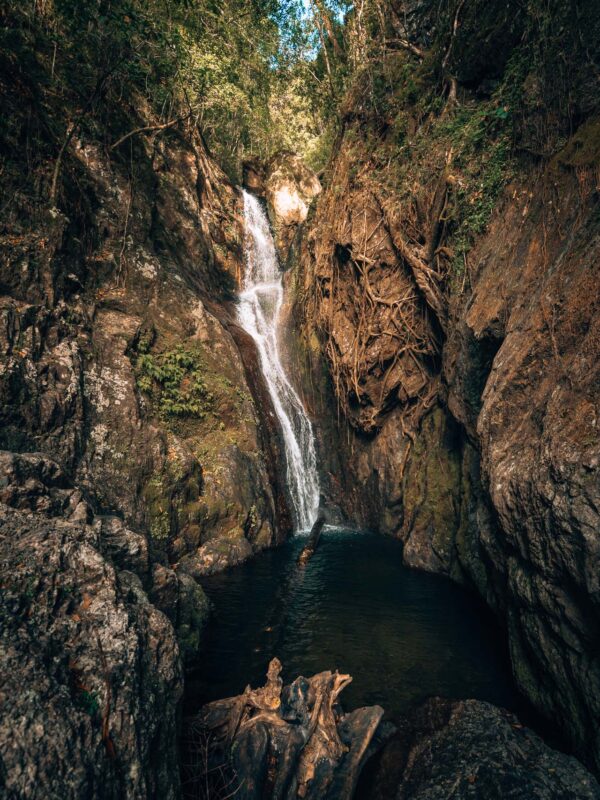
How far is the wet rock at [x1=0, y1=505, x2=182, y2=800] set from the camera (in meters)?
1.99

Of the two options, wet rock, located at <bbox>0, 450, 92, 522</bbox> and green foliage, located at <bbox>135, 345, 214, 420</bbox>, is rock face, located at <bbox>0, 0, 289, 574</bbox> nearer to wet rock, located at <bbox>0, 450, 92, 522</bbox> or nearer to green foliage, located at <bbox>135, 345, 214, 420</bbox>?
green foliage, located at <bbox>135, 345, 214, 420</bbox>

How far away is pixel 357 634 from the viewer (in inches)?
252

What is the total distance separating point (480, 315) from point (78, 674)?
7607 mm

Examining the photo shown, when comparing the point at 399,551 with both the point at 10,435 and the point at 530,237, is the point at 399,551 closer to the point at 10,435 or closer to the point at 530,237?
the point at 530,237

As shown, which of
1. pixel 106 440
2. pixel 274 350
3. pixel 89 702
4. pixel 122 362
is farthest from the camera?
pixel 274 350

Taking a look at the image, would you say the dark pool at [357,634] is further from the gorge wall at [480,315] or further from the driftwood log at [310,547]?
the gorge wall at [480,315]

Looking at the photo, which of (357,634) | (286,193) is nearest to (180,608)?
(357,634)

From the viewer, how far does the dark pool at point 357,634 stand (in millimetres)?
5078

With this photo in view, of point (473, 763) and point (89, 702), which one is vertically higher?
point (89, 702)

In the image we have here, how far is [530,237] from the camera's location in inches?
250

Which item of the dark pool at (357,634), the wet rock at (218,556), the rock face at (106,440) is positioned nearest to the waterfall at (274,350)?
the rock face at (106,440)

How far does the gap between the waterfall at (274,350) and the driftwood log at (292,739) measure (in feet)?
28.9

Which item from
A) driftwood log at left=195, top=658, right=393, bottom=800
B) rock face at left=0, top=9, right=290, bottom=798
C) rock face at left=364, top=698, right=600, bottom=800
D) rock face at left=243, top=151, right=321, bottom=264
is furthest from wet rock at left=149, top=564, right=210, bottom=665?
rock face at left=243, top=151, right=321, bottom=264

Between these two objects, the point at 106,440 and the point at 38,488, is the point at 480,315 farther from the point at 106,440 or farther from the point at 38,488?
the point at 106,440
